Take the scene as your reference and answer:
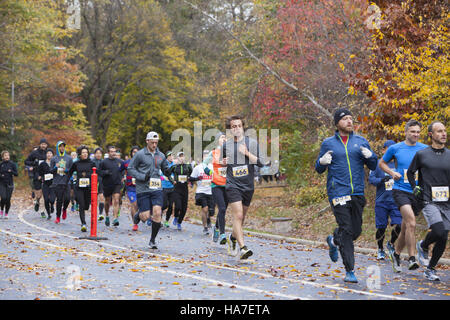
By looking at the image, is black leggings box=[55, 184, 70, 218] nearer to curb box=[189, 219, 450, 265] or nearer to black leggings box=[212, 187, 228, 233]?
curb box=[189, 219, 450, 265]

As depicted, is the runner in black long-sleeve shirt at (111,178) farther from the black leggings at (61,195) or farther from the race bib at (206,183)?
the race bib at (206,183)

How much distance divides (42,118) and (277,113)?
1877 centimetres

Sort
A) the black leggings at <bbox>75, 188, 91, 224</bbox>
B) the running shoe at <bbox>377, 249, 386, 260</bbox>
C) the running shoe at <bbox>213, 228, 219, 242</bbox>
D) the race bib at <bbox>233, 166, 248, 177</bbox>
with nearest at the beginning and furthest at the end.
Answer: the race bib at <bbox>233, 166, 248, 177</bbox>
the running shoe at <bbox>377, 249, 386, 260</bbox>
the running shoe at <bbox>213, 228, 219, 242</bbox>
the black leggings at <bbox>75, 188, 91, 224</bbox>

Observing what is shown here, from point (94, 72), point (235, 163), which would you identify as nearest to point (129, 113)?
point (94, 72)

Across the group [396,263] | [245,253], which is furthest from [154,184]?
[396,263]

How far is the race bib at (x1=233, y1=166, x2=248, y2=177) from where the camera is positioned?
37.0 ft

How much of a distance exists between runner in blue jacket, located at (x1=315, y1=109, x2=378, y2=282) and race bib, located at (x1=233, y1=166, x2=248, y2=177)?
2.32 meters

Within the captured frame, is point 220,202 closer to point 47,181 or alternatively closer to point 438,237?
point 438,237

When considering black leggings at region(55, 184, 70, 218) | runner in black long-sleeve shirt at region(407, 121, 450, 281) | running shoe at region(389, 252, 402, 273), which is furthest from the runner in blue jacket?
black leggings at region(55, 184, 70, 218)

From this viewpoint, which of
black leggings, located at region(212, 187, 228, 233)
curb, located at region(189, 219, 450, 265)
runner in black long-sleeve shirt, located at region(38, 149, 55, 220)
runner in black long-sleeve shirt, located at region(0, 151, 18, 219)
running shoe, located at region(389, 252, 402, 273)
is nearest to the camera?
running shoe, located at region(389, 252, 402, 273)

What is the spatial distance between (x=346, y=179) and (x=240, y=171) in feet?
8.66

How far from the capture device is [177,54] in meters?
45.8

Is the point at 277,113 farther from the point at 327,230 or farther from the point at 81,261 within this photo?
the point at 81,261

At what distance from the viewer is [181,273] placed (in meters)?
9.82
